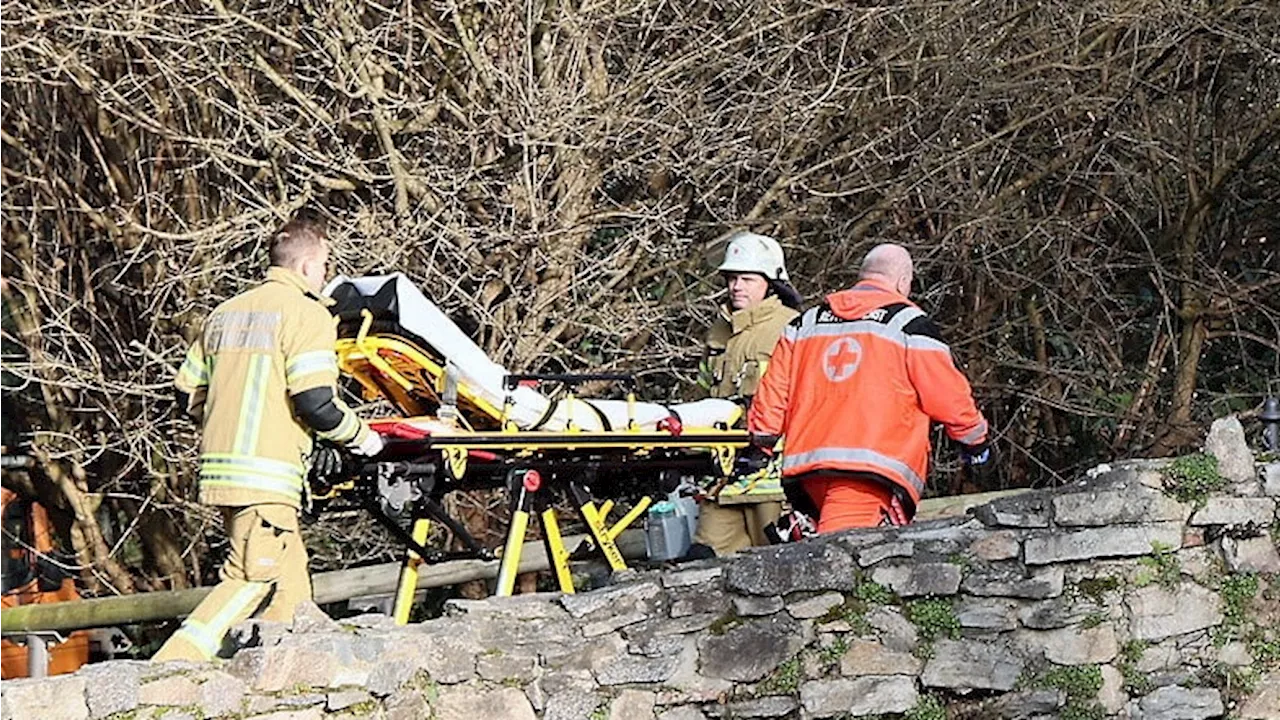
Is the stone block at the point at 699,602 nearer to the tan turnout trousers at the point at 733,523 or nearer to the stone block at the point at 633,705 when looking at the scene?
the stone block at the point at 633,705

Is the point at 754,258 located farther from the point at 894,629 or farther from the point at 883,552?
the point at 894,629

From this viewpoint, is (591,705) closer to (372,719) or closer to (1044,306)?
(372,719)

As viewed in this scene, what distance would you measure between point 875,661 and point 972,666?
0.99 feet

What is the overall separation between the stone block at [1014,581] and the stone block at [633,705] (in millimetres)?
1072

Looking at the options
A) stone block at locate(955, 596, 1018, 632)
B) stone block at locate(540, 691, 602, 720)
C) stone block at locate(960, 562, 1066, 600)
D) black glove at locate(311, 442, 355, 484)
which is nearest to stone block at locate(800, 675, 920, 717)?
stone block at locate(955, 596, 1018, 632)

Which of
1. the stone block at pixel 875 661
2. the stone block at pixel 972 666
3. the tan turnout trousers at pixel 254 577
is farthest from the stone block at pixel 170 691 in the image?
the stone block at pixel 972 666

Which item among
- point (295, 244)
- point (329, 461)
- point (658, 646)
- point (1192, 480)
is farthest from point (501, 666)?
point (1192, 480)

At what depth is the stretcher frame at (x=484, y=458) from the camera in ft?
23.0

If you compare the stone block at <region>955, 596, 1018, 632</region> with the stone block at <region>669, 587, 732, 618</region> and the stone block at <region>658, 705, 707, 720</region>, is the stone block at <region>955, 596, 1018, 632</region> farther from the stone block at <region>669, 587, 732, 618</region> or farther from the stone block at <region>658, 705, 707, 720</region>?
the stone block at <region>658, 705, 707, 720</region>

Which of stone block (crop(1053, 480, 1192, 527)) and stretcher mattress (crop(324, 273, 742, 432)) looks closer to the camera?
stone block (crop(1053, 480, 1192, 527))

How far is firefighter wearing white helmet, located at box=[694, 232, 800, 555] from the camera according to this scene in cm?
814

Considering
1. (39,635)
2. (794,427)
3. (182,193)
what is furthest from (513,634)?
(182,193)

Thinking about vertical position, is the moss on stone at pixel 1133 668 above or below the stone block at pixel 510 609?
below

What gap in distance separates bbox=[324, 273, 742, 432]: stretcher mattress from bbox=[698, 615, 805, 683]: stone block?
1273 millimetres
